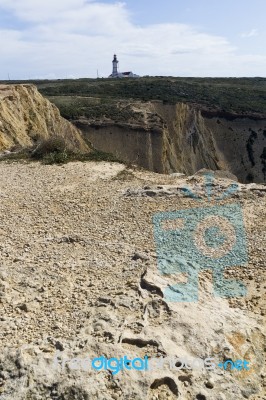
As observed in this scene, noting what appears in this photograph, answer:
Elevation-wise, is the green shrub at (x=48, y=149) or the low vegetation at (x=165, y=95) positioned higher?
the low vegetation at (x=165, y=95)

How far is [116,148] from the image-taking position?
116 ft

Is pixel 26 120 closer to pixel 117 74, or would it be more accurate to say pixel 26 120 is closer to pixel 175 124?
pixel 175 124

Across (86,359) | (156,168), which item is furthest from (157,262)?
(156,168)

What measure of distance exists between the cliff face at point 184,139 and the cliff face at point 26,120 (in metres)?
6.29

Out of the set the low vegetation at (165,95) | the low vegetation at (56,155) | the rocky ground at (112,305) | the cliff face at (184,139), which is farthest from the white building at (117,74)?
the rocky ground at (112,305)

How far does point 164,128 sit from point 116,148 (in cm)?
526

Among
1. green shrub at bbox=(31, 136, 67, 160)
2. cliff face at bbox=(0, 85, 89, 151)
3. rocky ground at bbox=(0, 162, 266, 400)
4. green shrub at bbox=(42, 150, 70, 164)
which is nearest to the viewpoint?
rocky ground at bbox=(0, 162, 266, 400)

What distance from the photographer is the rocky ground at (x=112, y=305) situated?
516 centimetres

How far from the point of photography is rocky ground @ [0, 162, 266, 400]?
5.16 metres

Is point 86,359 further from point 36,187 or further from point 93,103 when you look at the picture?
point 93,103

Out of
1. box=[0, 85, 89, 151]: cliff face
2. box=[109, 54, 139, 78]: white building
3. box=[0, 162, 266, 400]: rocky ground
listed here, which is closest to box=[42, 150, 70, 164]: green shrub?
box=[0, 162, 266, 400]: rocky ground

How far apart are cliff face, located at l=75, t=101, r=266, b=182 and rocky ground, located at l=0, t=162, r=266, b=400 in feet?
71.6

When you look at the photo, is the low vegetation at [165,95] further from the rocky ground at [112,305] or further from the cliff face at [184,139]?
the rocky ground at [112,305]

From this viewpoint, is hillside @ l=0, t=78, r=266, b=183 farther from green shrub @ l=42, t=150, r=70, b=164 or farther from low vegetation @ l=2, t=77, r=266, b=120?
green shrub @ l=42, t=150, r=70, b=164
